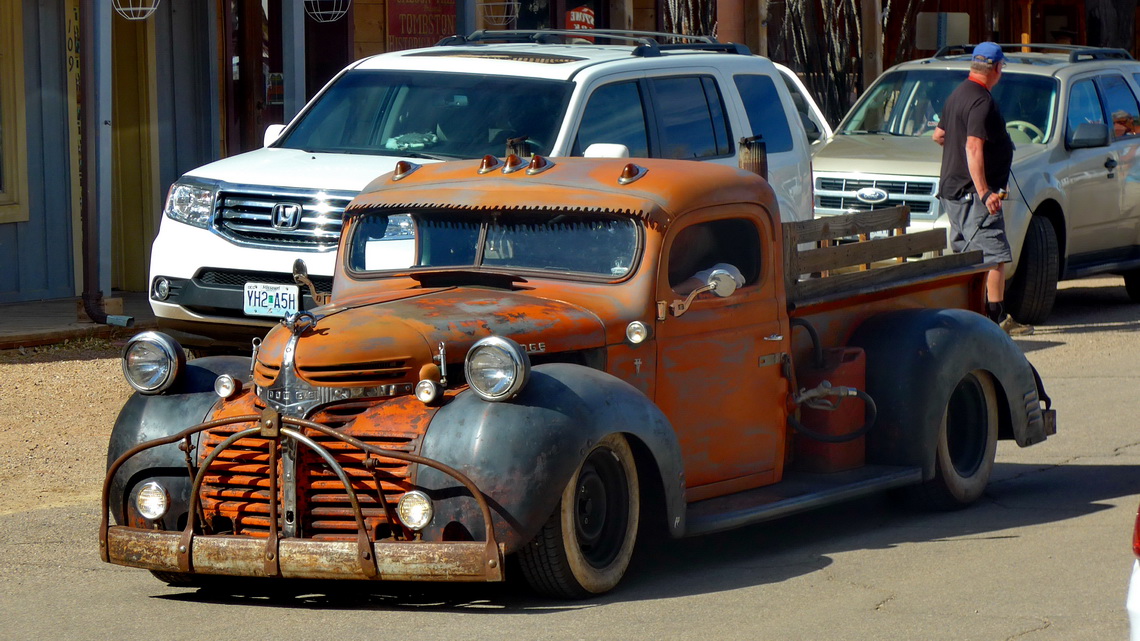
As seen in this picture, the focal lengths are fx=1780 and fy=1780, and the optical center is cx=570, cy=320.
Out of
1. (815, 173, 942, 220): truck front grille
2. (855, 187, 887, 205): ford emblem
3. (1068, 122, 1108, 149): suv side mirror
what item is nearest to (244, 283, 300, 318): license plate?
(815, 173, 942, 220): truck front grille

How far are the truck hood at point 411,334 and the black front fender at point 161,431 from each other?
1.00 ft

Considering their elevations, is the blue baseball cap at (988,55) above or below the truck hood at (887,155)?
above

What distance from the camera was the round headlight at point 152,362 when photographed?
21.5 ft

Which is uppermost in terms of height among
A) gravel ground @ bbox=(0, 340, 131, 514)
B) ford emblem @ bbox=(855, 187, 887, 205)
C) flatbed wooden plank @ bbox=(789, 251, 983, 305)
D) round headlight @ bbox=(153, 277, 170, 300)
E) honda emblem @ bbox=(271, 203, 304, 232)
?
honda emblem @ bbox=(271, 203, 304, 232)

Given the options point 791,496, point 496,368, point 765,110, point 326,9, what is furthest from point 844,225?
point 326,9

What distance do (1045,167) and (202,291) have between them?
7331 millimetres

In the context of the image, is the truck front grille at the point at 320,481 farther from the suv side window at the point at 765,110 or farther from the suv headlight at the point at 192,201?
the suv side window at the point at 765,110

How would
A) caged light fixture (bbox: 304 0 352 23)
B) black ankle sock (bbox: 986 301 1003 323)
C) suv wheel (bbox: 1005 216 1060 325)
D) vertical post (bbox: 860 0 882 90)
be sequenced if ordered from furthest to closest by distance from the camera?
vertical post (bbox: 860 0 882 90) → caged light fixture (bbox: 304 0 352 23) → suv wheel (bbox: 1005 216 1060 325) → black ankle sock (bbox: 986 301 1003 323)

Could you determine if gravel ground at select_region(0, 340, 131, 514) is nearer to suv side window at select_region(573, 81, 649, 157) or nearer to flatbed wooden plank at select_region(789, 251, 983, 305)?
suv side window at select_region(573, 81, 649, 157)

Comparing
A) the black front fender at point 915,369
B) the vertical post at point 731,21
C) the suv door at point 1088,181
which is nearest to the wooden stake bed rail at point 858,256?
the black front fender at point 915,369

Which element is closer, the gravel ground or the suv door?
the gravel ground

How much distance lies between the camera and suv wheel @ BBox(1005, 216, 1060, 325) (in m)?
14.2

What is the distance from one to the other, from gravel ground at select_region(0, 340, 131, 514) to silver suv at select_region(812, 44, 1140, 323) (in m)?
6.26

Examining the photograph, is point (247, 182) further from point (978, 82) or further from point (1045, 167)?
point (1045, 167)
